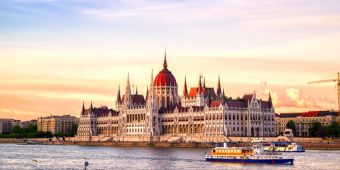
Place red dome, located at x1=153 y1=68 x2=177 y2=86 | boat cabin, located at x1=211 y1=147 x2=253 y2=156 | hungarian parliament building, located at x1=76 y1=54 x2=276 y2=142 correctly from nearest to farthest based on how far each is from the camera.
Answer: boat cabin, located at x1=211 y1=147 x2=253 y2=156 < hungarian parliament building, located at x1=76 y1=54 x2=276 y2=142 < red dome, located at x1=153 y1=68 x2=177 y2=86

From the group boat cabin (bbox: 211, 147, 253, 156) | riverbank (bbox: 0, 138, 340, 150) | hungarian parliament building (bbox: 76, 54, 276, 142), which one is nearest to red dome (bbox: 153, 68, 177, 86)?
hungarian parliament building (bbox: 76, 54, 276, 142)

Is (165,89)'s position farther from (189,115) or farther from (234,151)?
(234,151)

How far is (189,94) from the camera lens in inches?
7579

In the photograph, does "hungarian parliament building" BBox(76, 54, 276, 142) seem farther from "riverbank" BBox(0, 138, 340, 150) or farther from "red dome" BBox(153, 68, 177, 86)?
"riverbank" BBox(0, 138, 340, 150)

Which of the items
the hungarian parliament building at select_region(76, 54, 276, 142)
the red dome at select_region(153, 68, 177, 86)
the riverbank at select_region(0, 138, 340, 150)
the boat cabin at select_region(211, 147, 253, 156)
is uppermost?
the red dome at select_region(153, 68, 177, 86)

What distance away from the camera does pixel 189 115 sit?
174250 millimetres

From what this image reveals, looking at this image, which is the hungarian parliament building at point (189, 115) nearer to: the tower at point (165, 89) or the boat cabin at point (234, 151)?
the tower at point (165, 89)

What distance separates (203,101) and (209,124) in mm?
20392

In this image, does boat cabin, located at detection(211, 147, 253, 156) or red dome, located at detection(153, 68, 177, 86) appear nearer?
boat cabin, located at detection(211, 147, 253, 156)

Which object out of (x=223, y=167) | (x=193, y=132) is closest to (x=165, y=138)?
(x=193, y=132)

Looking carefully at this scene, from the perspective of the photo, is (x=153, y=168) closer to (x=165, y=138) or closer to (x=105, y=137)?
(x=165, y=138)

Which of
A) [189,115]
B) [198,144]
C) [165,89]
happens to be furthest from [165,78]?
[198,144]

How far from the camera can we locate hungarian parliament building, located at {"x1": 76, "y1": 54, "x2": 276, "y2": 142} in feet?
533

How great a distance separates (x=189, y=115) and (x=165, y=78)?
928 inches
